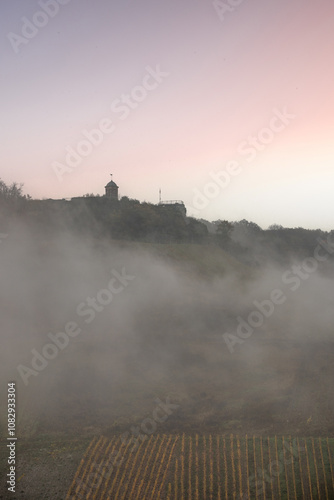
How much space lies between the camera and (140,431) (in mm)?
18188

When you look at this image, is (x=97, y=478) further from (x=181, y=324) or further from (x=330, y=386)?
(x=181, y=324)

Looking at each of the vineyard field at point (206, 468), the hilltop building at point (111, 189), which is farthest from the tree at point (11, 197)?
the vineyard field at point (206, 468)

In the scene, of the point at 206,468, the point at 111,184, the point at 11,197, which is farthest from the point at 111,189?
the point at 206,468

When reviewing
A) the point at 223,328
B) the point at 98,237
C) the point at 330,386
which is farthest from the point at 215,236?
the point at 330,386

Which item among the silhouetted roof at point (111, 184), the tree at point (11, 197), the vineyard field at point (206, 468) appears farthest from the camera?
the silhouetted roof at point (111, 184)

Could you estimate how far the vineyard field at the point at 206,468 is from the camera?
1376 centimetres

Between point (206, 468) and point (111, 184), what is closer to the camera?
point (206, 468)

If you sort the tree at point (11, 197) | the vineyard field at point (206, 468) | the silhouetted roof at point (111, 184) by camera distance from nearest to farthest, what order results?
the vineyard field at point (206, 468) → the tree at point (11, 197) → the silhouetted roof at point (111, 184)

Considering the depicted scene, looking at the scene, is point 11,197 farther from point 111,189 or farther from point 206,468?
point 206,468

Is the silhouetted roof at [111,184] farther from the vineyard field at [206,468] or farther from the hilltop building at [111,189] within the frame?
the vineyard field at [206,468]

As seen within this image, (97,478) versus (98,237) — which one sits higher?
(98,237)

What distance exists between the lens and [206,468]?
1502 centimetres

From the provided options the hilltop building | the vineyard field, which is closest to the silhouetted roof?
the hilltop building

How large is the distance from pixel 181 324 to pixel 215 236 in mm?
33835
